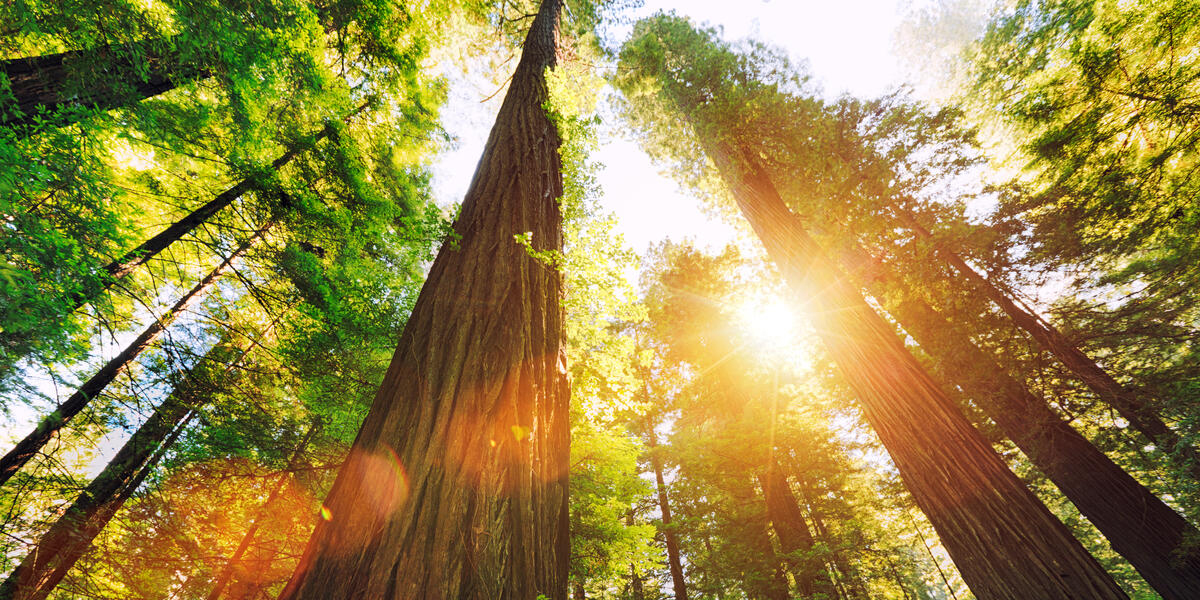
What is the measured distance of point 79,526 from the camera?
13.6 ft

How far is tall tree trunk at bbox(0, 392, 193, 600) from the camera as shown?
4004 mm

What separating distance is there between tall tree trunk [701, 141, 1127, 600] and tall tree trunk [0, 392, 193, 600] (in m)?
7.11

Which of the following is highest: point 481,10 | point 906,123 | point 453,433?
point 481,10

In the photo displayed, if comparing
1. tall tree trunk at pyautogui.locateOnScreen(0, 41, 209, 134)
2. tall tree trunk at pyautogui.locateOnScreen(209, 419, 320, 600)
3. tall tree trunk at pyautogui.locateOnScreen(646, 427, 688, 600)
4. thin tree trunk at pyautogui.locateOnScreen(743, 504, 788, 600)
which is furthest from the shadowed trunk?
tall tree trunk at pyautogui.locateOnScreen(0, 41, 209, 134)

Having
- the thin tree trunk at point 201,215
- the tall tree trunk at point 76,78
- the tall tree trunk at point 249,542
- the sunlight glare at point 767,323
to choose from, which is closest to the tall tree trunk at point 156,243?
the thin tree trunk at point 201,215

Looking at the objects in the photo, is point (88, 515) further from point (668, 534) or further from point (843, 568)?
point (843, 568)

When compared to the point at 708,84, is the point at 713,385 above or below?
below

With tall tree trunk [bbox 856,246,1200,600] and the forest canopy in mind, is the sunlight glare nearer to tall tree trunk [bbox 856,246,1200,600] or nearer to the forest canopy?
the forest canopy

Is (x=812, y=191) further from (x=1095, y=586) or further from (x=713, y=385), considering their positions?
(x=713, y=385)

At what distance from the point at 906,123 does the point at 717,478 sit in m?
8.34

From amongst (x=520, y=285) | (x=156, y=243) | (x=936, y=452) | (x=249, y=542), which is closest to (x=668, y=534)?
(x=936, y=452)

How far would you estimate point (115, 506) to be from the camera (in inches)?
174

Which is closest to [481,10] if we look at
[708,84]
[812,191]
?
[708,84]

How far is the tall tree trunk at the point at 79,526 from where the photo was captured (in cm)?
400
